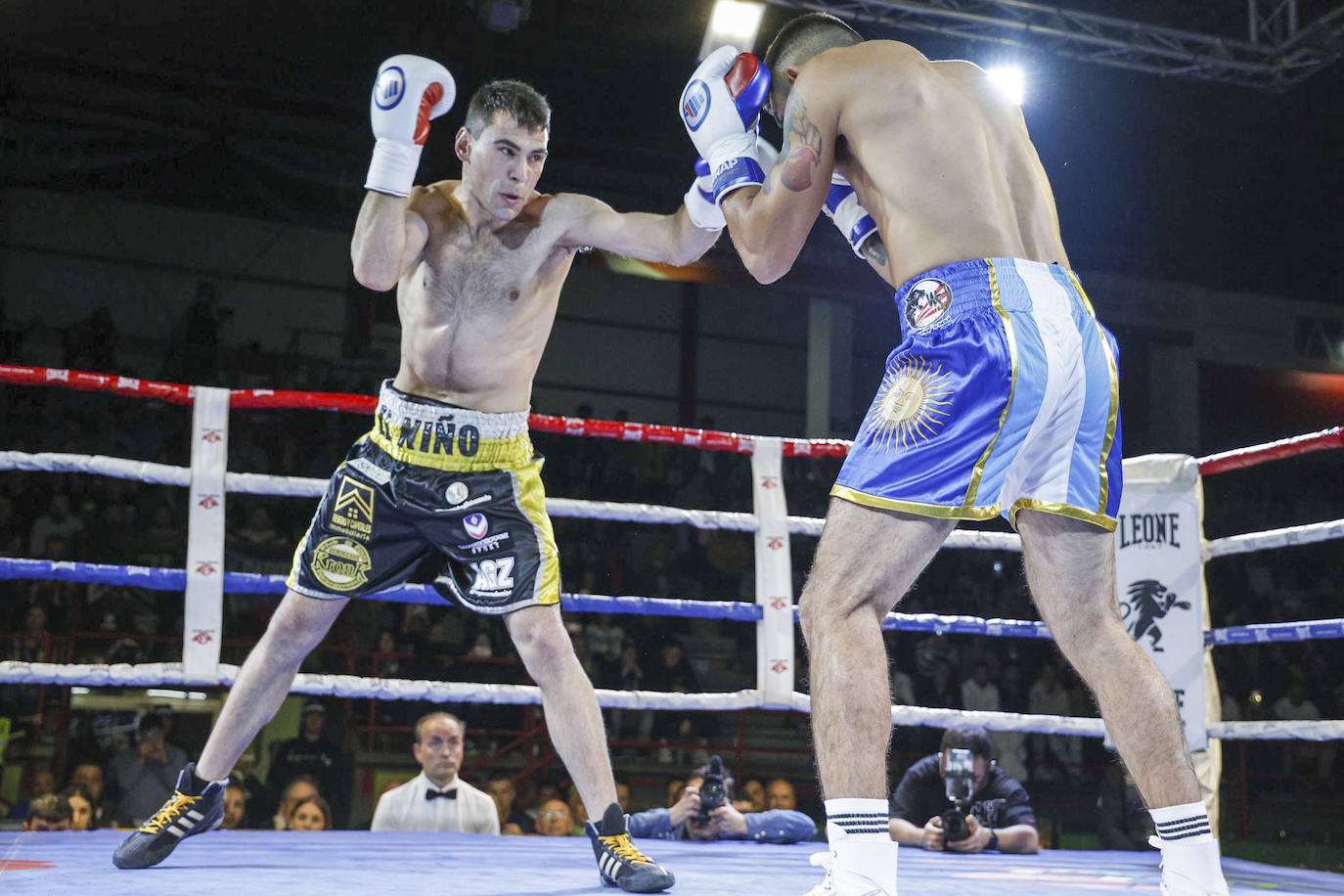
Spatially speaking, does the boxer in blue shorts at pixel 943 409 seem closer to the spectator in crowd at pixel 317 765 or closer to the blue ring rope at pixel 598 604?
the blue ring rope at pixel 598 604

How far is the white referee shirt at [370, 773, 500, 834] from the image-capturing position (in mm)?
3783

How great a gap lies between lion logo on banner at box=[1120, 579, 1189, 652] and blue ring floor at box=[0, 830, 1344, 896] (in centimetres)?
57

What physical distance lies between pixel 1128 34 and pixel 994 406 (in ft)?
21.6

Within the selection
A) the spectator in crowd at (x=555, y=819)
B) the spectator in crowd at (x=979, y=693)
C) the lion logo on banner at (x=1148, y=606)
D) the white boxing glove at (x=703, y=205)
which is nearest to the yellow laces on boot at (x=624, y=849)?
the white boxing glove at (x=703, y=205)

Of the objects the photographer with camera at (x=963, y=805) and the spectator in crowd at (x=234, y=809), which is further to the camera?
the spectator in crowd at (x=234, y=809)

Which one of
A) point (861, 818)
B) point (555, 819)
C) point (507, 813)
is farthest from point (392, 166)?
point (507, 813)

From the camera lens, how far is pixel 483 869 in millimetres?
2389

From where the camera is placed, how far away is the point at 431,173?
9.28 m

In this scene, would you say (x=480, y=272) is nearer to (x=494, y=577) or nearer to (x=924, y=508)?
(x=494, y=577)

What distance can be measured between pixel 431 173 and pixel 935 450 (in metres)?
8.31

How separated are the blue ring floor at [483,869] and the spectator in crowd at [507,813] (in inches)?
98.6

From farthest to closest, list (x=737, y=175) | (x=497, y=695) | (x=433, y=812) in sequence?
(x=433, y=812)
(x=497, y=695)
(x=737, y=175)

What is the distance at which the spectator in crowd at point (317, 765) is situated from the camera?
581 centimetres

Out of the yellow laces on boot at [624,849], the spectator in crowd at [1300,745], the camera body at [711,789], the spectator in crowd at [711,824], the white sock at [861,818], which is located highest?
the white sock at [861,818]
